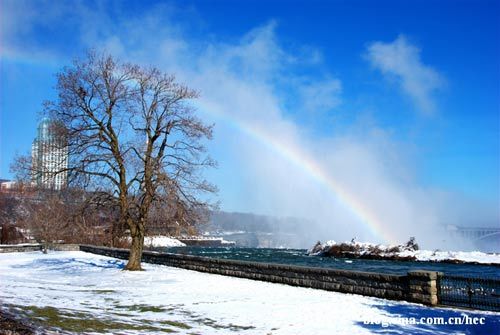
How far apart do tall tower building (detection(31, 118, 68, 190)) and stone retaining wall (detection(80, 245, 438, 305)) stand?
8.02m

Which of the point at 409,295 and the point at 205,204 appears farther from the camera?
the point at 205,204

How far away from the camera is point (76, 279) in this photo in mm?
19672

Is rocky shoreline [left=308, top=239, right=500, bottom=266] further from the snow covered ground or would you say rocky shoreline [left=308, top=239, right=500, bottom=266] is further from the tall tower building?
the tall tower building

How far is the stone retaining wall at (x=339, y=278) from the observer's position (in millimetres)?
13250

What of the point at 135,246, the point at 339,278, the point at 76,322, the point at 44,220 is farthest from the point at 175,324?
the point at 44,220

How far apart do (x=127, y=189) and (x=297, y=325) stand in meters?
14.5

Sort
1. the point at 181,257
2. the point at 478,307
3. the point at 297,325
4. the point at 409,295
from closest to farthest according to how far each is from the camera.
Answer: the point at 297,325 → the point at 478,307 → the point at 409,295 → the point at 181,257

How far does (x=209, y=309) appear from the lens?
12.2m

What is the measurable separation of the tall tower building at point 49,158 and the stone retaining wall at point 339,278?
8.02 m

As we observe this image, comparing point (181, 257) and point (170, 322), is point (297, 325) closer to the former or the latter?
point (170, 322)

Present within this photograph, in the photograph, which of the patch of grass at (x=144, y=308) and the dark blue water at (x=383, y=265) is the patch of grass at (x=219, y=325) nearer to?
the patch of grass at (x=144, y=308)

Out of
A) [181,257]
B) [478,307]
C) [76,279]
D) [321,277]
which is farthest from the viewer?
[181,257]

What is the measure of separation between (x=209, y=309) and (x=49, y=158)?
1408cm

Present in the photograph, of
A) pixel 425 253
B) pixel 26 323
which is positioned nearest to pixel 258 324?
pixel 26 323
